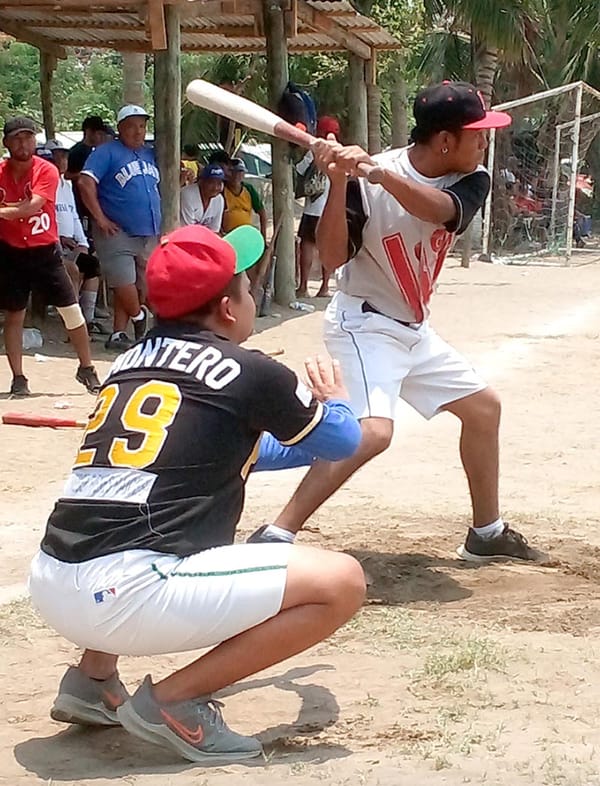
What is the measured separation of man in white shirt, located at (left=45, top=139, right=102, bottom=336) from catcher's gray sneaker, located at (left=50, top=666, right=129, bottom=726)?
26.5 feet

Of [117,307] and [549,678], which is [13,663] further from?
[117,307]

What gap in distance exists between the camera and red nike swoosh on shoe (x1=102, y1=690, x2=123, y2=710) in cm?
387

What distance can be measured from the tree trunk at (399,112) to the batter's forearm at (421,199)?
80.6ft

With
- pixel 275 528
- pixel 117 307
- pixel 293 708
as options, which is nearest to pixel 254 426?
pixel 293 708

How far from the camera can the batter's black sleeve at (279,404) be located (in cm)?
360

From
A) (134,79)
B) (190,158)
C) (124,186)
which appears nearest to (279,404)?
(124,186)

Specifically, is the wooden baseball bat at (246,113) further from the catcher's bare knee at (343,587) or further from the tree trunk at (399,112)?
the tree trunk at (399,112)

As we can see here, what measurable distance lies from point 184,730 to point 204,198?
1047 cm

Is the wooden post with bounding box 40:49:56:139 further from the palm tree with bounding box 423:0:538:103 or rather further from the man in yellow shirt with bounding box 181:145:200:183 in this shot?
the palm tree with bounding box 423:0:538:103

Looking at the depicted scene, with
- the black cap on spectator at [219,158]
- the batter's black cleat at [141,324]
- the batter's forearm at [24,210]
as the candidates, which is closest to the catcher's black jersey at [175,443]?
the batter's forearm at [24,210]

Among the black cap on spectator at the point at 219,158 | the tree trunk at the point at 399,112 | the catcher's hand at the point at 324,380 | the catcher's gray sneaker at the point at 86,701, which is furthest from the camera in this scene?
the tree trunk at the point at 399,112

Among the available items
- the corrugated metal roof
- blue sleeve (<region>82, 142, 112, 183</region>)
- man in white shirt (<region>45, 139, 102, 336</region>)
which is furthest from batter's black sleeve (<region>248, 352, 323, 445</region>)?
the corrugated metal roof

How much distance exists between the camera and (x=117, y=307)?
38.7ft

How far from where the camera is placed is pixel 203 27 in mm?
16062
